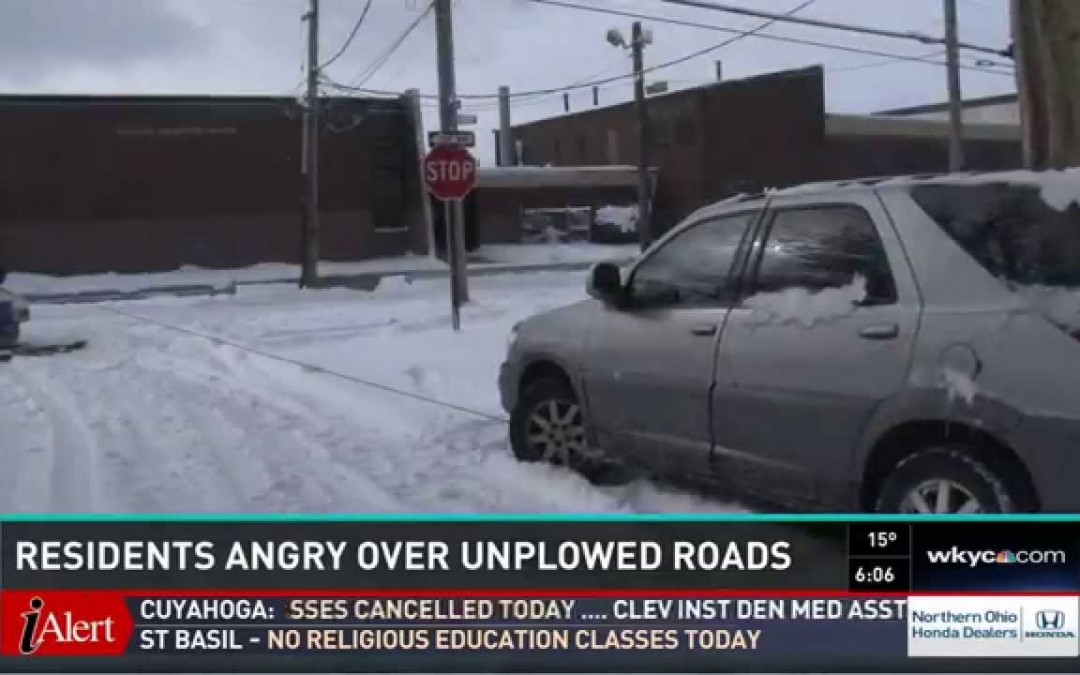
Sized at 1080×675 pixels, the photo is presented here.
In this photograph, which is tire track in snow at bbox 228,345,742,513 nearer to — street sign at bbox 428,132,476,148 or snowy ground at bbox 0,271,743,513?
snowy ground at bbox 0,271,743,513

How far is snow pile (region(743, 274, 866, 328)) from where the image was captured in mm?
5438

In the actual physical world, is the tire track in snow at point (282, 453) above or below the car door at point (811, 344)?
below

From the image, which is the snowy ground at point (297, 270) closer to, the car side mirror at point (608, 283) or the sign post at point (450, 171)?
the sign post at point (450, 171)

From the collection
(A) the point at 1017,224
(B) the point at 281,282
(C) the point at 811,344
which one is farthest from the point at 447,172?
(B) the point at 281,282

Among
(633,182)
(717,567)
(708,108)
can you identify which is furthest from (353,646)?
(633,182)

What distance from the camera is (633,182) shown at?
53156 millimetres

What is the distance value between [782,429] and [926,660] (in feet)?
4.79

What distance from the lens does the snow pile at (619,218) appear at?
53.3m

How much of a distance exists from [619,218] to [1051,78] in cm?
4557

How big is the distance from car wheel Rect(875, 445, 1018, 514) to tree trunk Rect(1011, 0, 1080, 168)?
156 inches

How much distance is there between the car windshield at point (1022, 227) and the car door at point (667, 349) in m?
1.10

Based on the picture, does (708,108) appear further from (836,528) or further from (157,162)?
(836,528)

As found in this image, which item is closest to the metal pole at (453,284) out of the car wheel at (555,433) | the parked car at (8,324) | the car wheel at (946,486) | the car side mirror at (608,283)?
the parked car at (8,324)

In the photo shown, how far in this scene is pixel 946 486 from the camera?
4.87 meters
